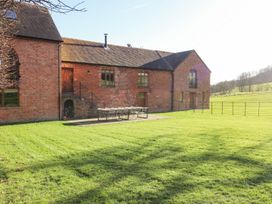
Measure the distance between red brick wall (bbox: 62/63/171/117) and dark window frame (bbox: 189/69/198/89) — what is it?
394 cm

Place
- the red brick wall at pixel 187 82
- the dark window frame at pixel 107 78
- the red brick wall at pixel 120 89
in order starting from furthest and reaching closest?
the red brick wall at pixel 187 82 < the dark window frame at pixel 107 78 < the red brick wall at pixel 120 89

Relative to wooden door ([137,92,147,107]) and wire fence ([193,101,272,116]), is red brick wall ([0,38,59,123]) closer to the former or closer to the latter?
wooden door ([137,92,147,107])

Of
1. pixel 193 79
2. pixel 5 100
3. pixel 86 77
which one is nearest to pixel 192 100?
pixel 193 79

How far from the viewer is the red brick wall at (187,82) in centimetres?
2977

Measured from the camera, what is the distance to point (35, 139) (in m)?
10.5

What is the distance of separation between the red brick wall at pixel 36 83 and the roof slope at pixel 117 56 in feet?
8.96

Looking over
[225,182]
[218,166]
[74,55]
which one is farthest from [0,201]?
[74,55]

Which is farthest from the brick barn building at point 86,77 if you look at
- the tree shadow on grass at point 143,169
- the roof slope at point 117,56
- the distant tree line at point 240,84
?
the distant tree line at point 240,84

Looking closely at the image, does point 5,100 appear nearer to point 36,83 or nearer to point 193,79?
point 36,83

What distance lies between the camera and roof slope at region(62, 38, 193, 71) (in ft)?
73.0

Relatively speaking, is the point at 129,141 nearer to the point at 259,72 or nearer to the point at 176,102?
the point at 176,102

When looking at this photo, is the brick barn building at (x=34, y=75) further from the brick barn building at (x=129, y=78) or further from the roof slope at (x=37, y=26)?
the brick barn building at (x=129, y=78)

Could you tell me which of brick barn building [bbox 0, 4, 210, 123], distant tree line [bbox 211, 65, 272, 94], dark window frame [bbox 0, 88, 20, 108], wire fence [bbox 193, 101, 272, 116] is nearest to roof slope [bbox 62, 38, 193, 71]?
brick barn building [bbox 0, 4, 210, 123]

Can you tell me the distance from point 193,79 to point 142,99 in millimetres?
8822
